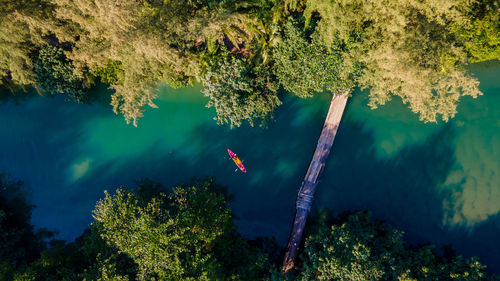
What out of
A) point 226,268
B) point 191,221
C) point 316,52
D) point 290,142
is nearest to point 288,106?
point 290,142

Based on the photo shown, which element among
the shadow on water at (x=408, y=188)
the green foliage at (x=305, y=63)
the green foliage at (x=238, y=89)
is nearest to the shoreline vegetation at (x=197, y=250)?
the shadow on water at (x=408, y=188)

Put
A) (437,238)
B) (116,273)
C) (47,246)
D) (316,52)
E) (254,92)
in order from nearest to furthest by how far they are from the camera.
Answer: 1. (116,273)
2. (316,52)
3. (254,92)
4. (437,238)
5. (47,246)

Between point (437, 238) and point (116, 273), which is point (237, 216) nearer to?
point (116, 273)

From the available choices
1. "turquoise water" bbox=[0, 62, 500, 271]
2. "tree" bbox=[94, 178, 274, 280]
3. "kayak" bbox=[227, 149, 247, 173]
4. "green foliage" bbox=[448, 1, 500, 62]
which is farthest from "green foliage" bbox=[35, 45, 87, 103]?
"green foliage" bbox=[448, 1, 500, 62]

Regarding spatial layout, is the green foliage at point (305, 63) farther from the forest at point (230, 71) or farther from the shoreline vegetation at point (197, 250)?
the shoreline vegetation at point (197, 250)

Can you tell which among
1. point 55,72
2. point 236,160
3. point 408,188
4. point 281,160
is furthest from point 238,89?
point 408,188

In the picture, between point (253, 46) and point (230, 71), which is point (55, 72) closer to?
point (230, 71)

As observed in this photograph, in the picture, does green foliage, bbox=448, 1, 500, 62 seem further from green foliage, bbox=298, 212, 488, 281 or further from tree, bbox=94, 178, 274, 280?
tree, bbox=94, 178, 274, 280


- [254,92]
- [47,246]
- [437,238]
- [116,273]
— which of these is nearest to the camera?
[116,273]
